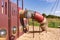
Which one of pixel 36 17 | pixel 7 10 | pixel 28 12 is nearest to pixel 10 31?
pixel 7 10

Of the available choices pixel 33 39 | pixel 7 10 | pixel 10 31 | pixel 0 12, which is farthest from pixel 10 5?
pixel 33 39

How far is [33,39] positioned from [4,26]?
5.20m

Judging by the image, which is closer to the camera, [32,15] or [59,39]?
[59,39]

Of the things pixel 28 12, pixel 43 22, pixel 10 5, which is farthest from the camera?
pixel 43 22

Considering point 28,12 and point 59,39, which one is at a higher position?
point 28,12

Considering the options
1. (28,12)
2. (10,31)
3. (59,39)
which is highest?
(28,12)

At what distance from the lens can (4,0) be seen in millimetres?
10867

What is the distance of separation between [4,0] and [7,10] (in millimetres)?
977

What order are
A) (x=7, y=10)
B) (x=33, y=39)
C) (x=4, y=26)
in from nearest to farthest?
(x=4, y=26), (x=7, y=10), (x=33, y=39)

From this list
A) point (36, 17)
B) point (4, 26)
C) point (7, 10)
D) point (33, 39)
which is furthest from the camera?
point (36, 17)

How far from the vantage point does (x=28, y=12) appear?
17078 millimetres

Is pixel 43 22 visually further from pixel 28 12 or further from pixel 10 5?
pixel 10 5

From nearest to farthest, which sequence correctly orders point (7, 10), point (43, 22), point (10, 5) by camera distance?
point (7, 10) → point (10, 5) → point (43, 22)

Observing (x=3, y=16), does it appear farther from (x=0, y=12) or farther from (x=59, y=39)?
(x=59, y=39)
